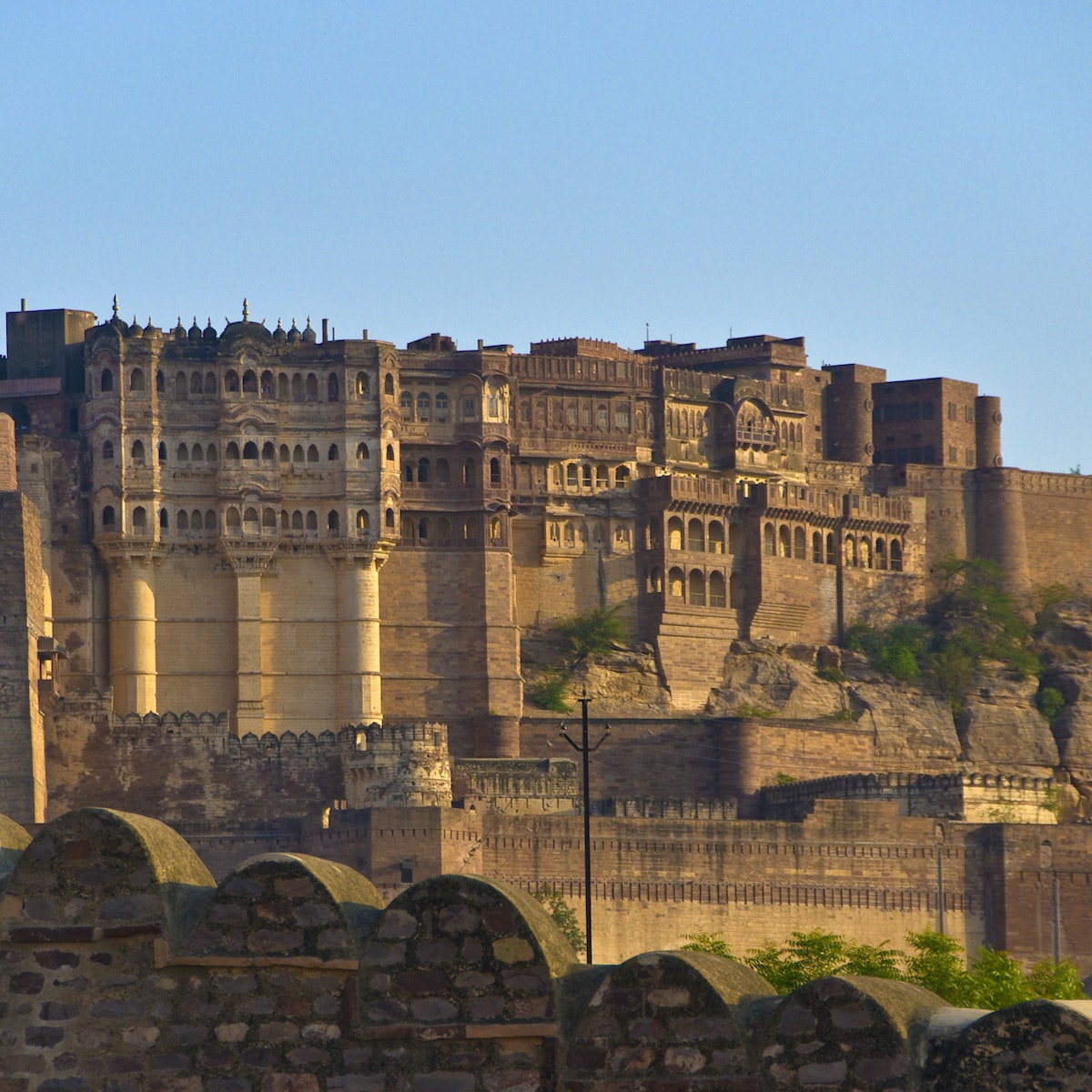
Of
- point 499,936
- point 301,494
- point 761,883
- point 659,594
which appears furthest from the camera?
point 659,594

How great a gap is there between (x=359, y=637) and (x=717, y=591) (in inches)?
498

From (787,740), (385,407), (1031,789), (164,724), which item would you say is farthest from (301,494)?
(1031,789)

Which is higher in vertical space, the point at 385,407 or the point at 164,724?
the point at 385,407

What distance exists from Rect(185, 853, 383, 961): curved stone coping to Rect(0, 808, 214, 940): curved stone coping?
5.1 inches

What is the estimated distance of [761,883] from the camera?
68.9 meters

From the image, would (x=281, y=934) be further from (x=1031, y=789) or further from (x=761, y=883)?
(x=1031, y=789)

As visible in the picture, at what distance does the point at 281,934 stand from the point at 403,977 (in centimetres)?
62

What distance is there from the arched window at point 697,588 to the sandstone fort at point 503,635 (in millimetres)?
79

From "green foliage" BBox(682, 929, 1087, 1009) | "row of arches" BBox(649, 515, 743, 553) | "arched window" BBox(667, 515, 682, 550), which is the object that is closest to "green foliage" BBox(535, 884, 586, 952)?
"green foliage" BBox(682, 929, 1087, 1009)

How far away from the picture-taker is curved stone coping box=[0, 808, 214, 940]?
43.4 ft

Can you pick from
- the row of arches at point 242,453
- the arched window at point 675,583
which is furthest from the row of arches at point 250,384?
the arched window at point 675,583

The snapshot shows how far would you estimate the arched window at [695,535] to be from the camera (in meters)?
83.2

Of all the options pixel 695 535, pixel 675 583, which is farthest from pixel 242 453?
pixel 695 535

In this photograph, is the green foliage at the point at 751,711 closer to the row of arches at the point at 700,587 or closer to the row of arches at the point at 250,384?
the row of arches at the point at 700,587
